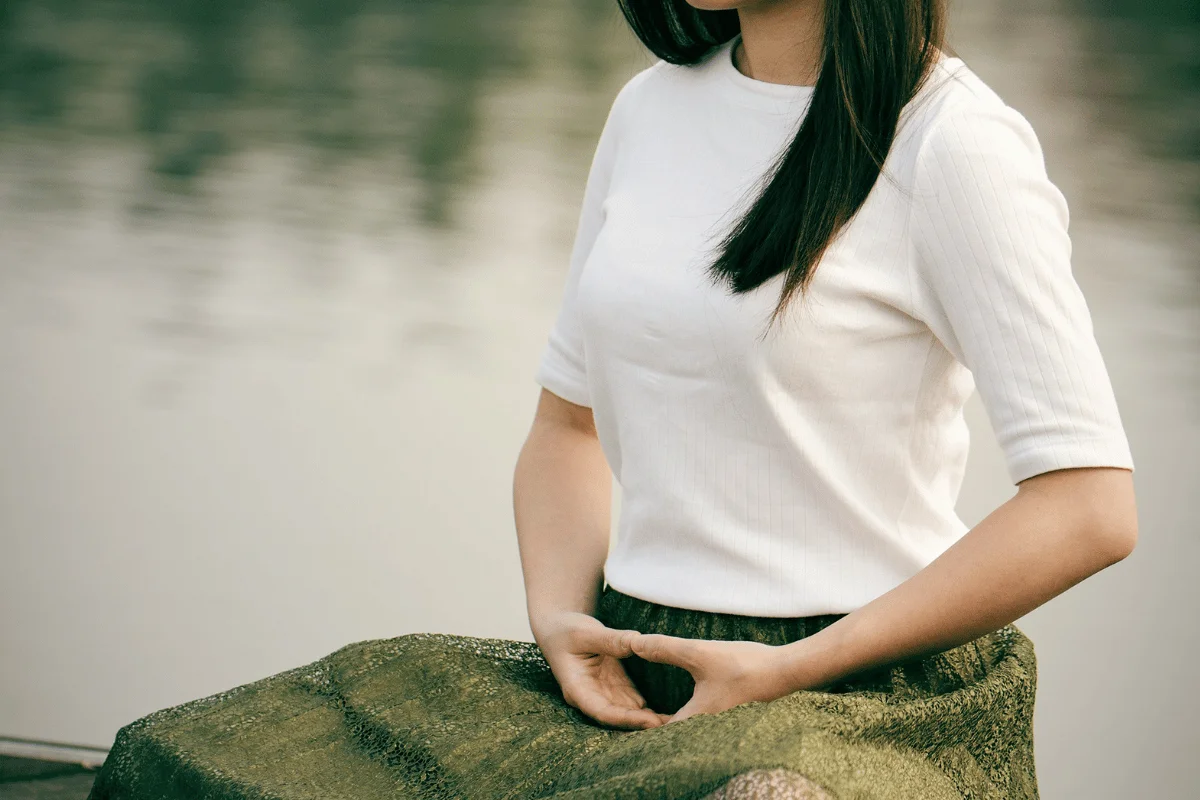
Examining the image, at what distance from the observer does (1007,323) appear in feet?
2.40

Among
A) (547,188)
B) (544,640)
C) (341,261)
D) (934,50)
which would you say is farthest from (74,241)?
(934,50)

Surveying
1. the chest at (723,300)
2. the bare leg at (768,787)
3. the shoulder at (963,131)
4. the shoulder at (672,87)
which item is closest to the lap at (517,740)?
the bare leg at (768,787)

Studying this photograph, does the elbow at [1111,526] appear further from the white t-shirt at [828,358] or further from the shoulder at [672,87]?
the shoulder at [672,87]

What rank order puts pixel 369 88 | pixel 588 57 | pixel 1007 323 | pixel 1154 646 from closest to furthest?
pixel 1007 323, pixel 1154 646, pixel 588 57, pixel 369 88

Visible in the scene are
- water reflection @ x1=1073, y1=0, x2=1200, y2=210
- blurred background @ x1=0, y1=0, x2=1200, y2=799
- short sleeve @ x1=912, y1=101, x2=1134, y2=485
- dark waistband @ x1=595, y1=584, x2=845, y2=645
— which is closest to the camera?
short sleeve @ x1=912, y1=101, x2=1134, y2=485

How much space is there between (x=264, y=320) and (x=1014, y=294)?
1.61 meters

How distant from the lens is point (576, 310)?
3.29ft

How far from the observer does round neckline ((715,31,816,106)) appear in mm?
880

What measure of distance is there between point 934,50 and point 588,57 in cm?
120

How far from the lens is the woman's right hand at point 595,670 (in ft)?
2.72

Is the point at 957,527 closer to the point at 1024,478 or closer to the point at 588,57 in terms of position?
the point at 1024,478

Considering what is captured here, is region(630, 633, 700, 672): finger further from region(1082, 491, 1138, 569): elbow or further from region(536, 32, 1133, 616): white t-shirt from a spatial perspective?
region(1082, 491, 1138, 569): elbow

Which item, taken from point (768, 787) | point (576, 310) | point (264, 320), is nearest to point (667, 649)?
point (768, 787)

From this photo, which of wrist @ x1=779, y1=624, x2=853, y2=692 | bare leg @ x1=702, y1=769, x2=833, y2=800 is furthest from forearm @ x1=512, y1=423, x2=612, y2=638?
bare leg @ x1=702, y1=769, x2=833, y2=800
